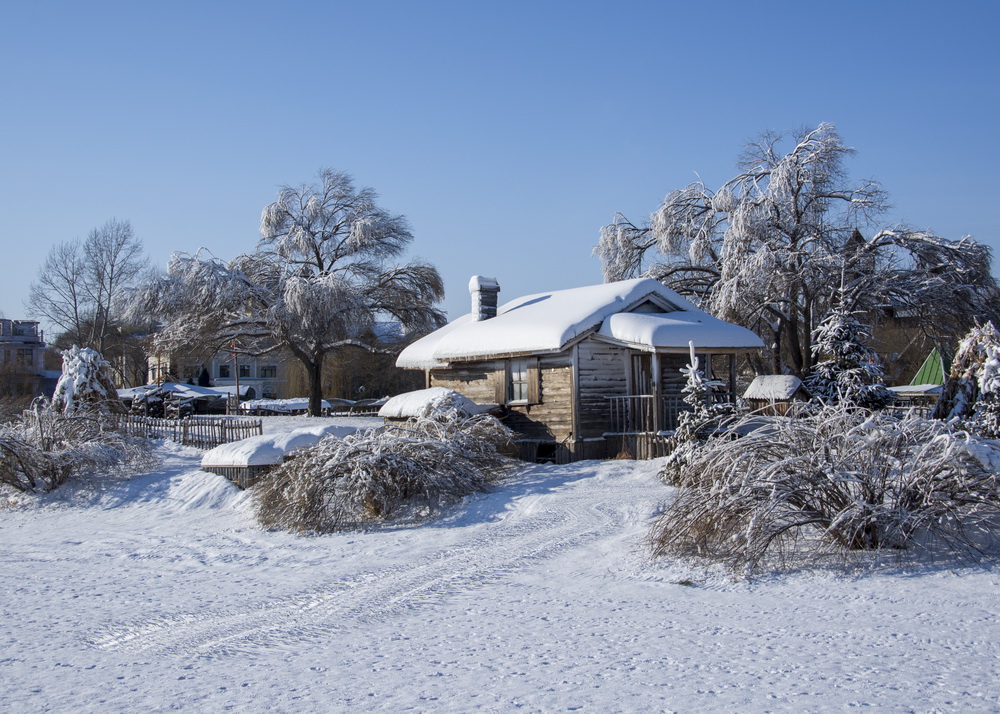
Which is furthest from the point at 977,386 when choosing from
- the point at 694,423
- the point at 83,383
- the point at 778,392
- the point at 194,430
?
the point at 83,383

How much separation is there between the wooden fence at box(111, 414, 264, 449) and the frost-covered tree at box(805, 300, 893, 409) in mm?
13739

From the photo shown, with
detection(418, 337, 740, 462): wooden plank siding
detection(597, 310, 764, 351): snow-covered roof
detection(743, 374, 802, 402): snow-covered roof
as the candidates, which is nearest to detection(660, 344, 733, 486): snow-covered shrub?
detection(418, 337, 740, 462): wooden plank siding

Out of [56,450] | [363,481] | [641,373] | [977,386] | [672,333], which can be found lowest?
[363,481]

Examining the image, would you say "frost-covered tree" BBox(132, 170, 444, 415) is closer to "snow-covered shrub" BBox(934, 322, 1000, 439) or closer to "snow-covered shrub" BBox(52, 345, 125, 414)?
"snow-covered shrub" BBox(52, 345, 125, 414)

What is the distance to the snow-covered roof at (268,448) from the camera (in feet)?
49.3

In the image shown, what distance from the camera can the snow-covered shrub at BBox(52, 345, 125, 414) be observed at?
22.3 meters

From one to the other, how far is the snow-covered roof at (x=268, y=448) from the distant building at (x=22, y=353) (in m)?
35.9

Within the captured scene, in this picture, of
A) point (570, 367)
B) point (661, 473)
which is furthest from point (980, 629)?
point (570, 367)

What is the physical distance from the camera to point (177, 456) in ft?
66.7

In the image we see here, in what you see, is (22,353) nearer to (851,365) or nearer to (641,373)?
(641,373)

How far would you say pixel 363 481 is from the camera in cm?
1245

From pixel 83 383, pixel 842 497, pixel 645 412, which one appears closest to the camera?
pixel 842 497

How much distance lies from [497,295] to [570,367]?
18.6 feet

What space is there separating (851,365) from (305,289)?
2013 centimetres
